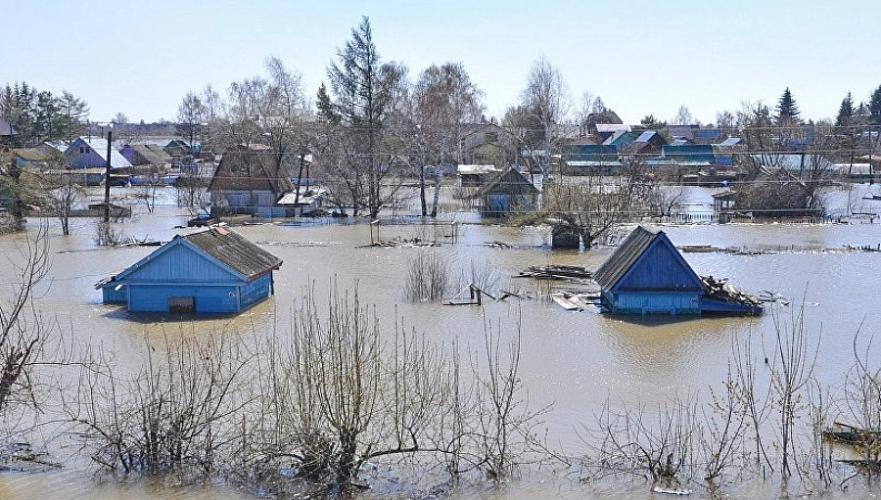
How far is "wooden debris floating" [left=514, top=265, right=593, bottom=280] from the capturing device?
2552 cm

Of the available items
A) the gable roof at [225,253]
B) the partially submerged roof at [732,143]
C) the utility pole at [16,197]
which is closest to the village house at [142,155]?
the utility pole at [16,197]

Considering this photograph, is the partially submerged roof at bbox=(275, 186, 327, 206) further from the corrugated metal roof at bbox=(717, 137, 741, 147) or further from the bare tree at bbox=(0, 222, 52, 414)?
the corrugated metal roof at bbox=(717, 137, 741, 147)

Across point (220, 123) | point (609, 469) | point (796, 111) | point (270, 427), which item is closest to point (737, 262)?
point (609, 469)

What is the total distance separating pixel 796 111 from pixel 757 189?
48.1 meters

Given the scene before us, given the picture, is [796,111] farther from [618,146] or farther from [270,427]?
[270,427]

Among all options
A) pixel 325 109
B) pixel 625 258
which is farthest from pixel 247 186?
pixel 625 258

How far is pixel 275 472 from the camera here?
1090cm

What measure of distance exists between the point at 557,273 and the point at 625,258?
463 cm

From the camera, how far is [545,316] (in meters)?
20.4

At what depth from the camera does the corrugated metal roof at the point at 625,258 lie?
20547 mm

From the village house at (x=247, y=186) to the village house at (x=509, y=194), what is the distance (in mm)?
10246

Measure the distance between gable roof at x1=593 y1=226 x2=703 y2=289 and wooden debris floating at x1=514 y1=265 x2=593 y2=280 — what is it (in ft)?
9.89

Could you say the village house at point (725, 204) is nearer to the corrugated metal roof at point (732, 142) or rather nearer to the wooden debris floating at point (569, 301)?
the corrugated metal roof at point (732, 142)

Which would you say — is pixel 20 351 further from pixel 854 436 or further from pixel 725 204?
pixel 725 204
